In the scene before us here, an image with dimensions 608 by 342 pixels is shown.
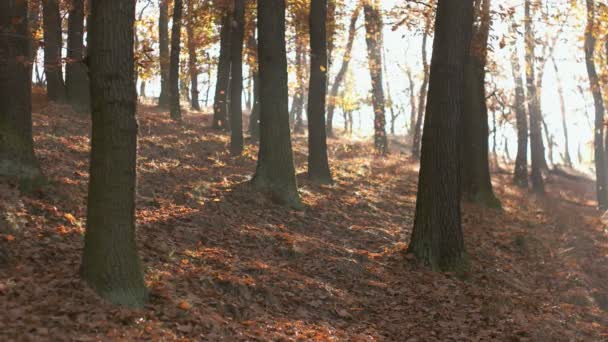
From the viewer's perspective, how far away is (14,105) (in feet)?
32.6

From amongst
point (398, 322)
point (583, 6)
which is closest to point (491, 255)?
point (398, 322)

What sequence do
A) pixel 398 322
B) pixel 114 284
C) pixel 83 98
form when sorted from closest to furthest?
pixel 114 284
pixel 398 322
pixel 83 98

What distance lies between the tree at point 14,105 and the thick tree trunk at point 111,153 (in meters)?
3.25

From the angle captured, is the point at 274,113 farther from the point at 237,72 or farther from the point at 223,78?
the point at 223,78

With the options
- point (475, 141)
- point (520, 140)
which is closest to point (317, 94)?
point (475, 141)

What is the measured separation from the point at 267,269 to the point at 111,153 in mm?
3472

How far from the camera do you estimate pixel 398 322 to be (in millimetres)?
8773

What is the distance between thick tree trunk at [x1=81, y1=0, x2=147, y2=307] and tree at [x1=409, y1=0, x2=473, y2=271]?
231 inches

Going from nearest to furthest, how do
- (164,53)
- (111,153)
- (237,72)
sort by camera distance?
(111,153) < (237,72) < (164,53)

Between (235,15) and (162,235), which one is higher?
(235,15)

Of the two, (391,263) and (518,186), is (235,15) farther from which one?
(518,186)

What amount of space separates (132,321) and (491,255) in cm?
841

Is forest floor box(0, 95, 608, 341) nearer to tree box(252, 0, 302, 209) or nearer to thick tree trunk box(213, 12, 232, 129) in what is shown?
tree box(252, 0, 302, 209)

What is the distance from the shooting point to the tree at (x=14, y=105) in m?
9.69
